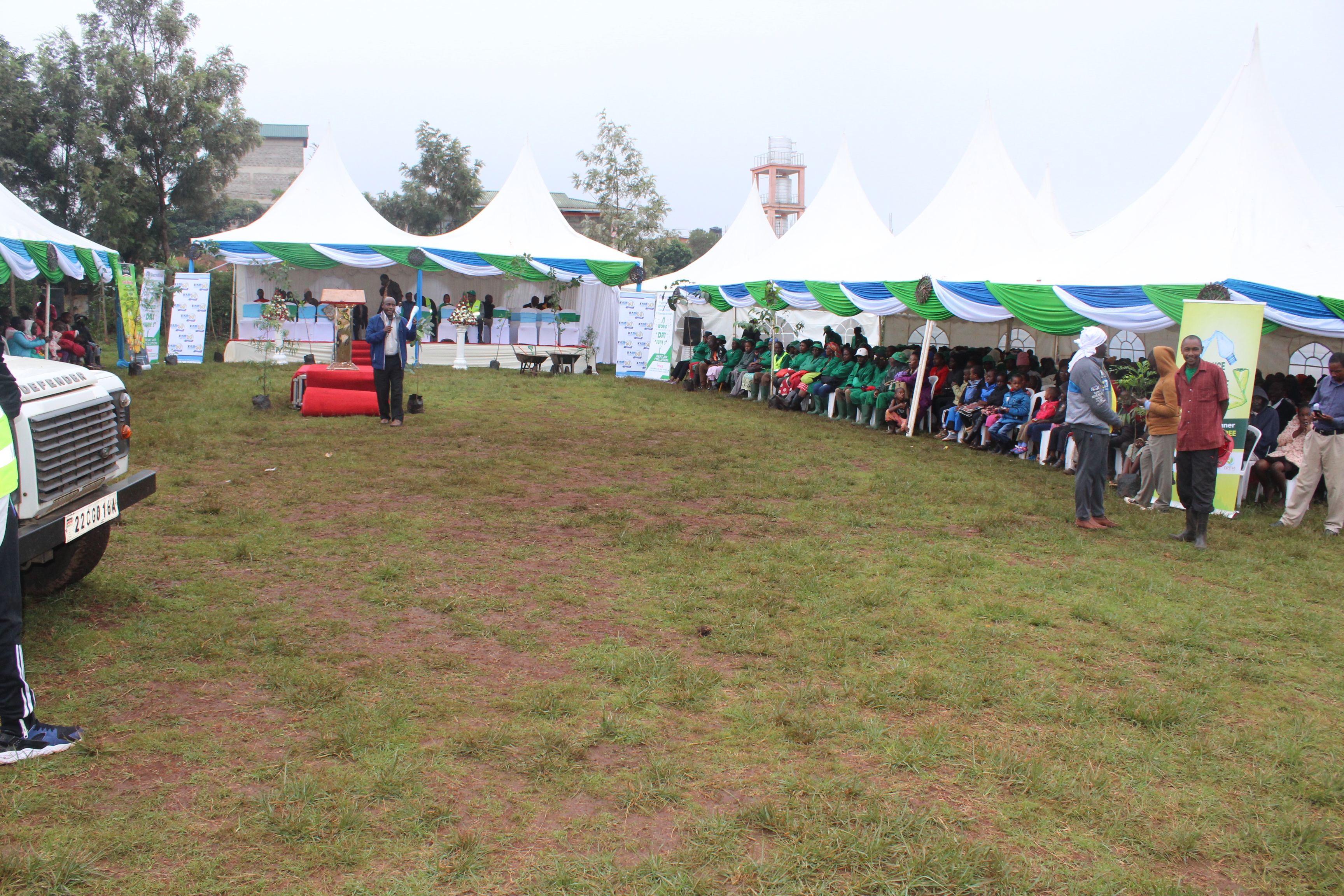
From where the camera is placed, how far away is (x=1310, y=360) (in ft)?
41.3

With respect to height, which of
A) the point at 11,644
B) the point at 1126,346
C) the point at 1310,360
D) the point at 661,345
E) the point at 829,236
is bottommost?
the point at 11,644

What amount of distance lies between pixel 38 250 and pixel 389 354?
322 inches

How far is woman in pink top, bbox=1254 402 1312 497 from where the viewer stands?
9.47 m

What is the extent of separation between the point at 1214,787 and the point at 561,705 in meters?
2.69

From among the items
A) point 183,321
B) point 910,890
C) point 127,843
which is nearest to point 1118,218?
point 910,890

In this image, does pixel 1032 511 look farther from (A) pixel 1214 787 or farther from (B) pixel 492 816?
(B) pixel 492 816

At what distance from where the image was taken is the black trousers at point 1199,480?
7.57m

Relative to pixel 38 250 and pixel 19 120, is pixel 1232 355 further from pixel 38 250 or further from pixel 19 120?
pixel 19 120

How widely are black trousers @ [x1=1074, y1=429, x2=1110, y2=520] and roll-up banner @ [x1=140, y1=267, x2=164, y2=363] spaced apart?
18299mm

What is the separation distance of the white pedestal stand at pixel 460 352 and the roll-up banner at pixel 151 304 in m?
6.46

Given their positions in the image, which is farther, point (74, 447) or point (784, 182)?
point (784, 182)

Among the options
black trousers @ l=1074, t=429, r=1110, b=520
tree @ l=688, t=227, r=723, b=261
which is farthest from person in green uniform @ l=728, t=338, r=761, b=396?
tree @ l=688, t=227, r=723, b=261

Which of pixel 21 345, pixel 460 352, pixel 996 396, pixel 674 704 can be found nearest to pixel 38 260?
pixel 21 345

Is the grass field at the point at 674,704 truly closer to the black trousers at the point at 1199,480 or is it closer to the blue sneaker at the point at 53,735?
the blue sneaker at the point at 53,735
